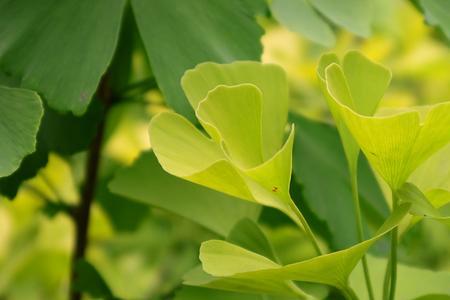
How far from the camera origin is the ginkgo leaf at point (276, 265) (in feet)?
1.41

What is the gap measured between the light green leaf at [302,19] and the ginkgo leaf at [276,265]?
0.65ft

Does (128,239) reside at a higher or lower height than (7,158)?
lower

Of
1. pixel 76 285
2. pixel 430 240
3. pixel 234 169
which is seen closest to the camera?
pixel 234 169

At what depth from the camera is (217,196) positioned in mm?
621

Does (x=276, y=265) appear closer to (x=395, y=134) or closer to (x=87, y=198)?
(x=395, y=134)

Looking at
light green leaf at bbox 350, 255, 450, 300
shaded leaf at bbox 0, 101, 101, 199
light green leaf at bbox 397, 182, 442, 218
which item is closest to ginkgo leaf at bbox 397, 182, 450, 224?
light green leaf at bbox 397, 182, 442, 218

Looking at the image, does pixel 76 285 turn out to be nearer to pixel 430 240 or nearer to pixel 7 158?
pixel 7 158

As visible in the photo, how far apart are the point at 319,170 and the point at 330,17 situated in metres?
0.12

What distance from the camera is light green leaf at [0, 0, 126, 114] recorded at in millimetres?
519

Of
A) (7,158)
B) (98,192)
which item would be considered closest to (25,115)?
(7,158)

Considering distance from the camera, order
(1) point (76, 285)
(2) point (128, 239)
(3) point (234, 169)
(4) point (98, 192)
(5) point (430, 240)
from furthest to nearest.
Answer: (5) point (430, 240), (2) point (128, 239), (4) point (98, 192), (1) point (76, 285), (3) point (234, 169)

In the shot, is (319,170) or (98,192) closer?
(319,170)

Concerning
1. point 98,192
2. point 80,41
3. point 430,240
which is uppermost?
point 80,41

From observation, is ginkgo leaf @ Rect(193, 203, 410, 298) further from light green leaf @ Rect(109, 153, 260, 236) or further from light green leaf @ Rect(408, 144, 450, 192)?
light green leaf @ Rect(109, 153, 260, 236)
